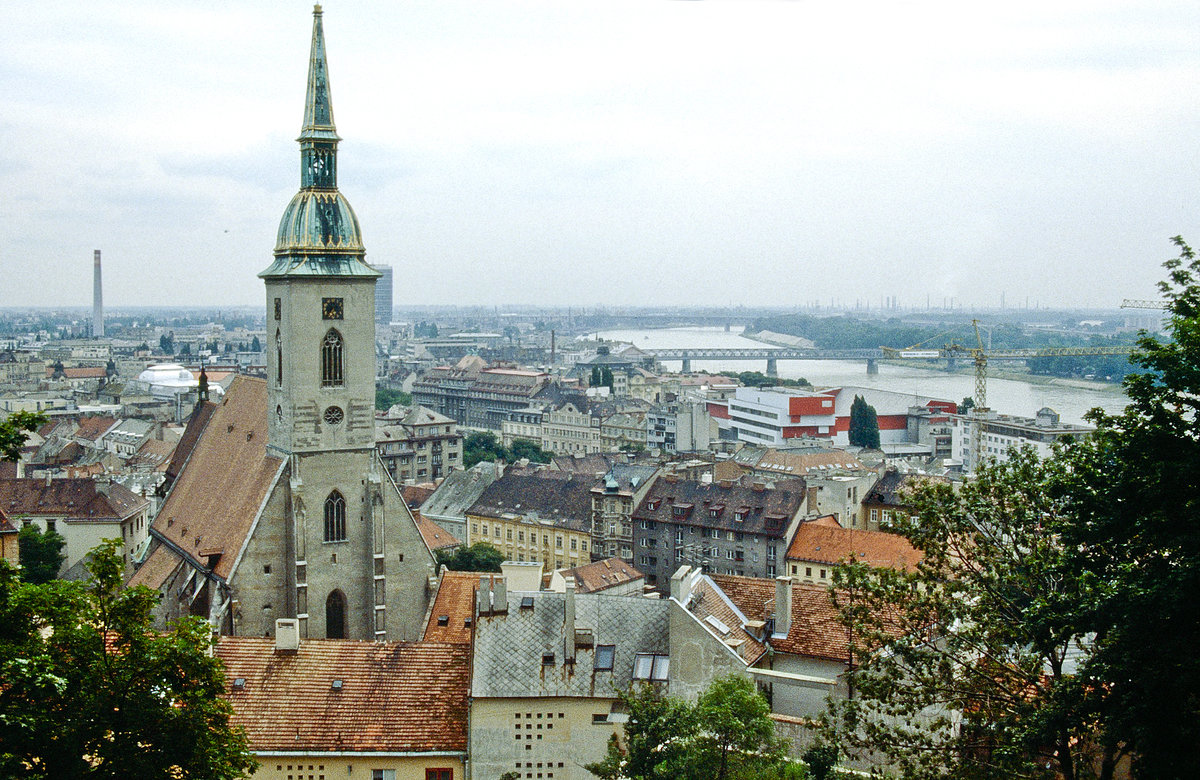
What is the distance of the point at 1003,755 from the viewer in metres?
17.1

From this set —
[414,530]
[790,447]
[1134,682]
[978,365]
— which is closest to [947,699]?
[1134,682]

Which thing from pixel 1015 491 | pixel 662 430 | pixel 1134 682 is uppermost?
pixel 1015 491

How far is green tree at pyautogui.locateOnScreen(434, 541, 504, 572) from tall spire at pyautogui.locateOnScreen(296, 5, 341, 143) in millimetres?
28282

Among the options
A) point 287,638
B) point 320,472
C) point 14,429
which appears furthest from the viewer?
point 320,472

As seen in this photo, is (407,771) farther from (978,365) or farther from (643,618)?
(978,365)

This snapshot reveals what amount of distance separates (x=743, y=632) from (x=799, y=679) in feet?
9.95

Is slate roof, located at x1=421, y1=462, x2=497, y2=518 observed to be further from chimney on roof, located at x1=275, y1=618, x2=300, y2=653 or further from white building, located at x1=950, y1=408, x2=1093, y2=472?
white building, located at x1=950, y1=408, x2=1093, y2=472

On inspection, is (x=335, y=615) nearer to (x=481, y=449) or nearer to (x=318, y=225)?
(x=318, y=225)

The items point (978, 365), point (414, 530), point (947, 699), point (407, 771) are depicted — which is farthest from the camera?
point (978, 365)

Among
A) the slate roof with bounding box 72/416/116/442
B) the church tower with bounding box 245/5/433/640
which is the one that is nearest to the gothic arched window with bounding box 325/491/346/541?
the church tower with bounding box 245/5/433/640

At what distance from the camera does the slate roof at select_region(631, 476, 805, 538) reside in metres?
64.4

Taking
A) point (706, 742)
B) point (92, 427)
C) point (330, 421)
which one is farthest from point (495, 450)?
point (706, 742)

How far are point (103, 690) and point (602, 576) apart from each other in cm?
3804

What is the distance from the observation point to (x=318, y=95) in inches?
1540
